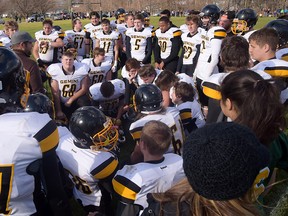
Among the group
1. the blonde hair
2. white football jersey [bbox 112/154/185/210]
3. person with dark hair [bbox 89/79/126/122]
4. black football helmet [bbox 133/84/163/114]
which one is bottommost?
person with dark hair [bbox 89/79/126/122]

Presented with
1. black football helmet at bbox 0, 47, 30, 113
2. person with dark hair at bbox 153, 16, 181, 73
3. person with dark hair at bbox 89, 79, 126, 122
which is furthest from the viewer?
person with dark hair at bbox 153, 16, 181, 73

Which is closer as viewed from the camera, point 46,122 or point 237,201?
point 237,201

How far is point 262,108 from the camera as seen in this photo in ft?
6.47

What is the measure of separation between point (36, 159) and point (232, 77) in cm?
137

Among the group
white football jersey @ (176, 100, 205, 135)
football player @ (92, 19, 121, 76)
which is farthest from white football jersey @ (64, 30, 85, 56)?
white football jersey @ (176, 100, 205, 135)

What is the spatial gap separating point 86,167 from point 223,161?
1.78m

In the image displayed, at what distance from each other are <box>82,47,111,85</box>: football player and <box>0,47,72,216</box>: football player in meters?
4.12

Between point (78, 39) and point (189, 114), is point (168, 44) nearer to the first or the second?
point (78, 39)

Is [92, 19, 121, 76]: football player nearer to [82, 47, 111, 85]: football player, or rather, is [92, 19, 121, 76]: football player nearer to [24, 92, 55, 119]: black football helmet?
[82, 47, 111, 85]: football player

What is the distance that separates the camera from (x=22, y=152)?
176 cm

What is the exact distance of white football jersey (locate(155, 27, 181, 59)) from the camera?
23.6 ft

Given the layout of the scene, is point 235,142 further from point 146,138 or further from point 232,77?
point 146,138

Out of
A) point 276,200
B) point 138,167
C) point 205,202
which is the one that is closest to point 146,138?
point 138,167

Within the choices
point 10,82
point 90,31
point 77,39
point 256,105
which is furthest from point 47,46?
point 256,105
